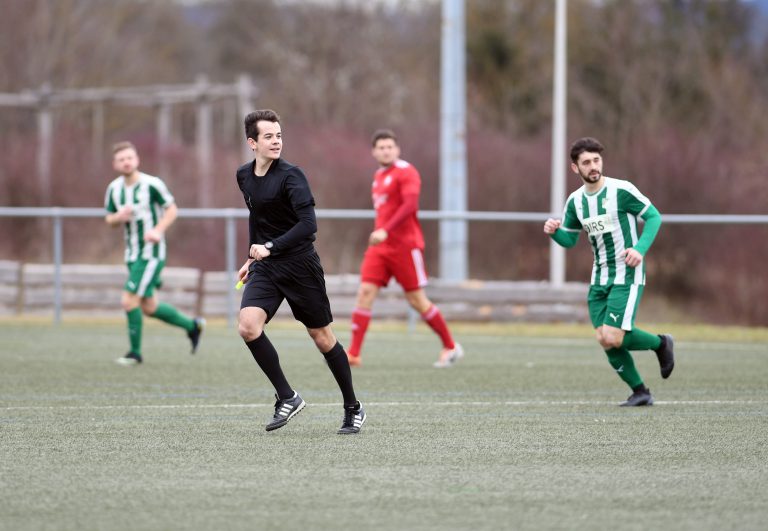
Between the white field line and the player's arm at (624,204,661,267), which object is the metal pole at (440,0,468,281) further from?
the player's arm at (624,204,661,267)

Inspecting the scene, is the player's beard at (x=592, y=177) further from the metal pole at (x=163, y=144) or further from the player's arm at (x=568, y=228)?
the metal pole at (x=163, y=144)

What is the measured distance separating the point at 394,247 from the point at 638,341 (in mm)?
3354

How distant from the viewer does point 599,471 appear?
6.80m

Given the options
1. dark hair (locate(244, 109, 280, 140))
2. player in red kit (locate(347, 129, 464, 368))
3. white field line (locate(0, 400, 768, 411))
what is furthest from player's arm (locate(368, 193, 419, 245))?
dark hair (locate(244, 109, 280, 140))

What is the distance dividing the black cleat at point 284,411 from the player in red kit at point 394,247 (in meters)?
3.92

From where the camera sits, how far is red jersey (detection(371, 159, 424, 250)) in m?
12.0

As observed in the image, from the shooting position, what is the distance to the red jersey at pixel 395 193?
39.4ft

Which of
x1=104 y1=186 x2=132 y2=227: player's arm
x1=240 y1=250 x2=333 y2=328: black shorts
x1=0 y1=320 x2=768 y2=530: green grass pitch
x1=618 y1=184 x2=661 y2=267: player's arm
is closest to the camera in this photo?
x1=0 y1=320 x2=768 y2=530: green grass pitch

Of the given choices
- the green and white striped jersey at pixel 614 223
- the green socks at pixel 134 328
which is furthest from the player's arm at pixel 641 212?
the green socks at pixel 134 328

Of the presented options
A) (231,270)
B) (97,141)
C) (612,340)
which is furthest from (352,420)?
(97,141)

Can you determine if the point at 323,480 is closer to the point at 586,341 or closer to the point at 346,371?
the point at 346,371

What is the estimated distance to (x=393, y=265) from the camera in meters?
12.3

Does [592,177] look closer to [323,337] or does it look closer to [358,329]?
[323,337]

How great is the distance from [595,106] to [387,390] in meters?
23.8
